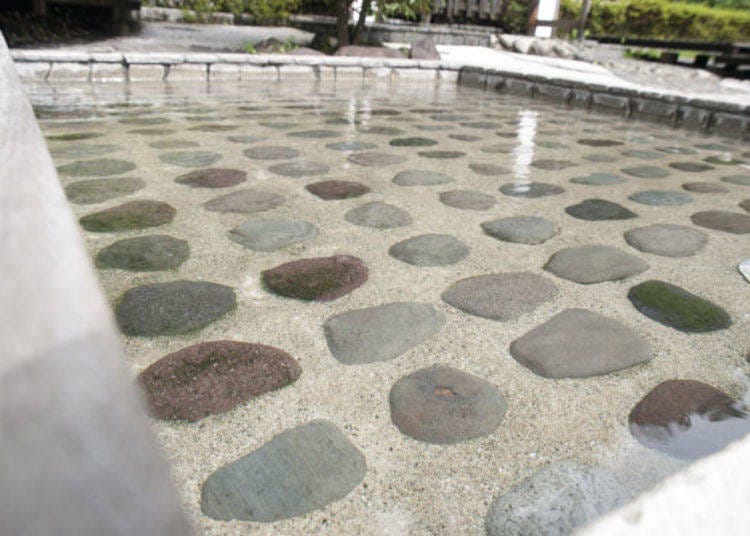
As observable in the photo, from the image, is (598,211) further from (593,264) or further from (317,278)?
(317,278)

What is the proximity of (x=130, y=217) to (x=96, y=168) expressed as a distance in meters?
1.01

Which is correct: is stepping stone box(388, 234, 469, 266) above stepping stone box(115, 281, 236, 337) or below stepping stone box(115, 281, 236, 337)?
above

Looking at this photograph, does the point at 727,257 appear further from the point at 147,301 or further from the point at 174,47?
the point at 174,47

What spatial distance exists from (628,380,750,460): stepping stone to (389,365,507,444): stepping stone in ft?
1.20

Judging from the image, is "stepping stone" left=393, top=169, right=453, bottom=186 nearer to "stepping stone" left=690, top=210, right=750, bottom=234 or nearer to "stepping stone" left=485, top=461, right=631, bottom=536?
"stepping stone" left=690, top=210, right=750, bottom=234

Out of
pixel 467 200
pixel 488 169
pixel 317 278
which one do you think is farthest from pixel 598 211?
pixel 317 278

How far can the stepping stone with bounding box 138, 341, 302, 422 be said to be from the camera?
1373 mm

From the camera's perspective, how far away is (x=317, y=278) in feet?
6.77

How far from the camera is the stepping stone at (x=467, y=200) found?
9.80 feet

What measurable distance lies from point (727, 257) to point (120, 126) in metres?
4.48

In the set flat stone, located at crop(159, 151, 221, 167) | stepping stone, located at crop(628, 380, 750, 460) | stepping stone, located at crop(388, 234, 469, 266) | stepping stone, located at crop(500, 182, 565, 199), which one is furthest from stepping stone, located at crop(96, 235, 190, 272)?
stepping stone, located at crop(500, 182, 565, 199)

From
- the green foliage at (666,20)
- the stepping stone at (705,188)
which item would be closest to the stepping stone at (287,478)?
the stepping stone at (705,188)

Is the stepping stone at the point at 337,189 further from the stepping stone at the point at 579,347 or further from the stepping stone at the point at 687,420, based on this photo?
the stepping stone at the point at 687,420

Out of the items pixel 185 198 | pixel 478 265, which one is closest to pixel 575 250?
pixel 478 265
